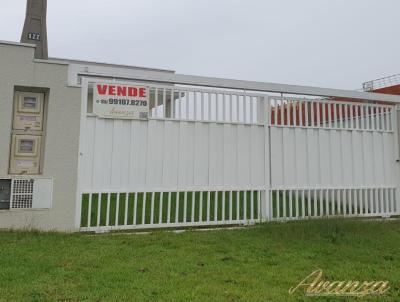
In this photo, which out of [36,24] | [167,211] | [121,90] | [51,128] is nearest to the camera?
[51,128]

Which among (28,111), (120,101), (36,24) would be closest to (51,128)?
(28,111)

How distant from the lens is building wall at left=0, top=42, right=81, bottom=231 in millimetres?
6004

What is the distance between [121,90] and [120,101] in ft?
0.60

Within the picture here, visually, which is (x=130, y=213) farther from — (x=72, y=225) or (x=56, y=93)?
(x=56, y=93)

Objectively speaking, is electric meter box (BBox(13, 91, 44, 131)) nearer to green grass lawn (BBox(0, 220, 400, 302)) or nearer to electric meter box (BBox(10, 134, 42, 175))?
electric meter box (BBox(10, 134, 42, 175))

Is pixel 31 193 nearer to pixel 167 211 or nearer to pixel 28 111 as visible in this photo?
pixel 28 111

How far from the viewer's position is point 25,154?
248 inches

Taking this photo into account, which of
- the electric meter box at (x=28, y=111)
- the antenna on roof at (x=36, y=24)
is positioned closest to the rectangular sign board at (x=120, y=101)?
the electric meter box at (x=28, y=111)

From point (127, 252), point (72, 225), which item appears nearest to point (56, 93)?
point (72, 225)

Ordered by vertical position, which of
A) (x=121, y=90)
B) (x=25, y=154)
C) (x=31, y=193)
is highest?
(x=121, y=90)

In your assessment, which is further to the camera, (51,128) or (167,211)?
(167,211)

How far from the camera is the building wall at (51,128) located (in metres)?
6.00

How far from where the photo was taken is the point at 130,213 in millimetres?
7336

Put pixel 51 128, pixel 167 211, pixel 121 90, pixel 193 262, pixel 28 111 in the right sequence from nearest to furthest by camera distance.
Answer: pixel 193 262 < pixel 51 128 < pixel 28 111 < pixel 121 90 < pixel 167 211
